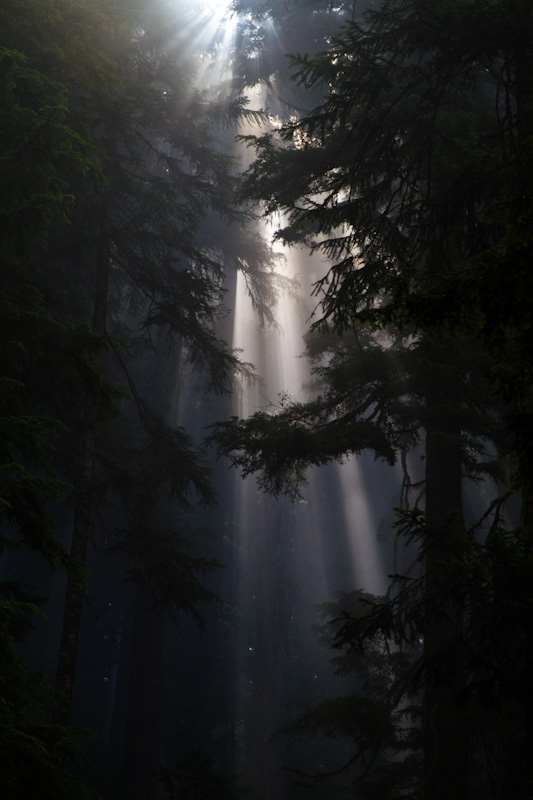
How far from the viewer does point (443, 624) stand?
8719 millimetres

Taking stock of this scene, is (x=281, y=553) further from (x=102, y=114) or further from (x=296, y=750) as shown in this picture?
(x=102, y=114)

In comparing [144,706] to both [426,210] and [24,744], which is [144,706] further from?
[426,210]

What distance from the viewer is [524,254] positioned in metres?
2.92

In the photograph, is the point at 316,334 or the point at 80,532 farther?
the point at 316,334

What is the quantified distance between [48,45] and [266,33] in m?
11.6

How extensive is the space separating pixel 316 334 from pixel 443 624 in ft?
19.0

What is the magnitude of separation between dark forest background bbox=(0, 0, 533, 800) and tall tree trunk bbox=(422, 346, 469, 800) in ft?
0.15

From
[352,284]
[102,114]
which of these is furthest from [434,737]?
[102,114]

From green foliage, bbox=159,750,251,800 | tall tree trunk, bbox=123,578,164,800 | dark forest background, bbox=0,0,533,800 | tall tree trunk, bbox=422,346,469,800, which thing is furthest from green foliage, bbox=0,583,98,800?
tall tree trunk, bbox=123,578,164,800

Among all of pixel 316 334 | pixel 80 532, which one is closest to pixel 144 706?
pixel 80 532

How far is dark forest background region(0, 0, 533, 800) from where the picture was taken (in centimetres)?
530

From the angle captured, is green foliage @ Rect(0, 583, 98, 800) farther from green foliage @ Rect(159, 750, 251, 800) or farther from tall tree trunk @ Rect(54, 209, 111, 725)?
green foliage @ Rect(159, 750, 251, 800)

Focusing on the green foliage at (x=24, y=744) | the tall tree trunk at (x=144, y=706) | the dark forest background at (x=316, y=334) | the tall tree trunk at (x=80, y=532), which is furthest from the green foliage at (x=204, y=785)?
the tall tree trunk at (x=144, y=706)

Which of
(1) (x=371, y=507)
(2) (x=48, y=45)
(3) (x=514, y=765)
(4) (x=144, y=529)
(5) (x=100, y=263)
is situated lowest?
(3) (x=514, y=765)
